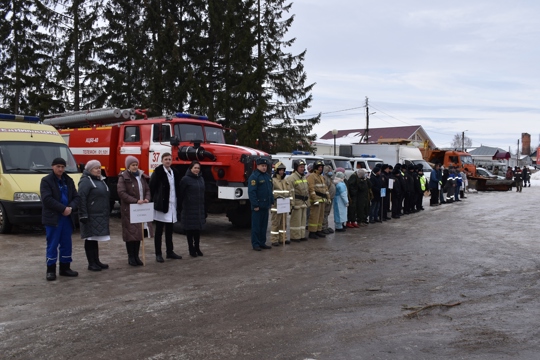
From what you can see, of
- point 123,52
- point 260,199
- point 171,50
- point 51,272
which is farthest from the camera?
point 123,52

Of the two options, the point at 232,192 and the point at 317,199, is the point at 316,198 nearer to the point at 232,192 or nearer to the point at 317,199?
the point at 317,199

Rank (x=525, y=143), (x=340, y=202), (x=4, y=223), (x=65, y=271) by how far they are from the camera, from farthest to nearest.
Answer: (x=525, y=143) → (x=340, y=202) → (x=4, y=223) → (x=65, y=271)

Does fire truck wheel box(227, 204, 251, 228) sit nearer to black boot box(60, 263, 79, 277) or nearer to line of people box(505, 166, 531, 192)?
black boot box(60, 263, 79, 277)

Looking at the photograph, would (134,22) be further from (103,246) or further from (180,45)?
(103,246)

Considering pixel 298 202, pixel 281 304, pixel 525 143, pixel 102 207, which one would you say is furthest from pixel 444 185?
pixel 525 143

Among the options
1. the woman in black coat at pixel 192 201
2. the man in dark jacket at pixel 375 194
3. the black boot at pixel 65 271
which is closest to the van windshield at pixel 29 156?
the woman in black coat at pixel 192 201

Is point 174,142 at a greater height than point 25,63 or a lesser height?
lesser

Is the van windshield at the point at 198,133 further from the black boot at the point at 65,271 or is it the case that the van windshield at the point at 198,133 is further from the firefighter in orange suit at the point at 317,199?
the black boot at the point at 65,271

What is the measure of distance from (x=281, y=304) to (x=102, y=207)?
11.8 ft

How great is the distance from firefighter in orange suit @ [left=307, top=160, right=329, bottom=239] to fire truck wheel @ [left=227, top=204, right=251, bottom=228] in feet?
6.91

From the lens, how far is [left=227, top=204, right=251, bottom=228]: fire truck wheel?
14.0 metres

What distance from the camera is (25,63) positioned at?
1093 inches

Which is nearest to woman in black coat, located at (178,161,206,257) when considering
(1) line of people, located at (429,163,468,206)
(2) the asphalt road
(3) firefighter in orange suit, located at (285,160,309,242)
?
(2) the asphalt road

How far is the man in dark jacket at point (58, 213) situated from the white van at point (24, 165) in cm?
399
